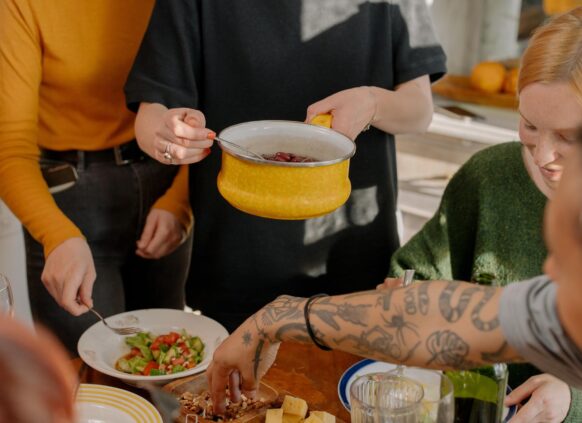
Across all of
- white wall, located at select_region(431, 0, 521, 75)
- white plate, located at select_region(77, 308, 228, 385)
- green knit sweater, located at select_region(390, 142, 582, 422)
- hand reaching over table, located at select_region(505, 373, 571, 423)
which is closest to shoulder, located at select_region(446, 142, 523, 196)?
green knit sweater, located at select_region(390, 142, 582, 422)

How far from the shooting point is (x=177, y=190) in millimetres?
2029

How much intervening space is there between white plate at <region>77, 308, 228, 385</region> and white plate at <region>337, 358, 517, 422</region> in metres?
0.26

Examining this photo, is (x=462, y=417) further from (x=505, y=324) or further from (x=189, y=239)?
(x=189, y=239)

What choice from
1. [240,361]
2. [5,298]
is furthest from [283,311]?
[5,298]

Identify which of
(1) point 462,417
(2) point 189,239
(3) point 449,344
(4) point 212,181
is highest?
(3) point 449,344

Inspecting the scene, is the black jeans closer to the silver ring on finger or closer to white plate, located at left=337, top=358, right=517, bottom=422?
the silver ring on finger

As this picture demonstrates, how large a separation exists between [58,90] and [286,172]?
2.94ft

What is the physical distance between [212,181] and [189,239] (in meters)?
0.42

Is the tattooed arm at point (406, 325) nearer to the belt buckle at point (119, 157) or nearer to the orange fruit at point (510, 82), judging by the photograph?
the belt buckle at point (119, 157)

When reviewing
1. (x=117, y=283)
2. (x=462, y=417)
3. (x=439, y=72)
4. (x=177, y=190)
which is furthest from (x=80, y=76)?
(x=462, y=417)

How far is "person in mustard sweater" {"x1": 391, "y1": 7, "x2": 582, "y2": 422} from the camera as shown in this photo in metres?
1.46

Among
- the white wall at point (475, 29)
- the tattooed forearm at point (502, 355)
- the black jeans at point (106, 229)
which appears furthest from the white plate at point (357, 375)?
the white wall at point (475, 29)

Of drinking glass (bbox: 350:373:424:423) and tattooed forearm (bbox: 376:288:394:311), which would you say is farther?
drinking glass (bbox: 350:373:424:423)

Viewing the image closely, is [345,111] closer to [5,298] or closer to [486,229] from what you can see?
[486,229]
